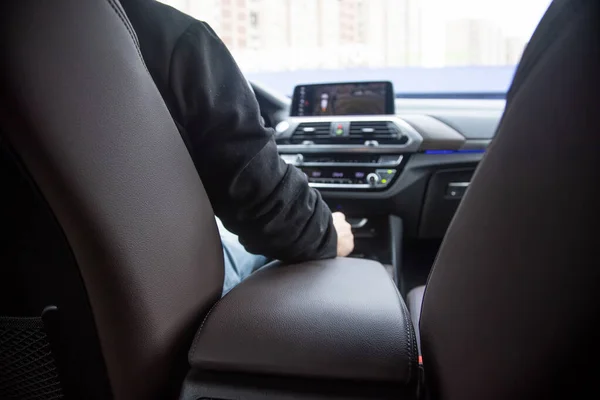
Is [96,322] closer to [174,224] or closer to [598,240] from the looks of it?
[174,224]

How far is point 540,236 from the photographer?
1.26 ft

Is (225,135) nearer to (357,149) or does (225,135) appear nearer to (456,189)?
(357,149)

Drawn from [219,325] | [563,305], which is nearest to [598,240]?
[563,305]

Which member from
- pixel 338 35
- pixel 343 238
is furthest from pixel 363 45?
pixel 343 238

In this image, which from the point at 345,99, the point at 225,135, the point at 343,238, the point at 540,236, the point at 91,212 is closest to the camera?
the point at 540,236

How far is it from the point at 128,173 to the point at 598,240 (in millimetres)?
441

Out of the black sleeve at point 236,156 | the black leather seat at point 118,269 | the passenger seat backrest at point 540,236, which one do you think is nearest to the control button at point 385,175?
the black sleeve at point 236,156

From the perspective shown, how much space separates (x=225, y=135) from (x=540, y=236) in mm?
437

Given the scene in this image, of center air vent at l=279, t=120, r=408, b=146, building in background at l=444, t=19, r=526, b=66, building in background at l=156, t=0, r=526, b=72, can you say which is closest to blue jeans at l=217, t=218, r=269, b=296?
center air vent at l=279, t=120, r=408, b=146

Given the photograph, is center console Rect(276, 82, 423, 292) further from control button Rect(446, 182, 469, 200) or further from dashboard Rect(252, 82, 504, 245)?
control button Rect(446, 182, 469, 200)

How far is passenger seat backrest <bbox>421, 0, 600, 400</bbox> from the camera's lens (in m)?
0.35

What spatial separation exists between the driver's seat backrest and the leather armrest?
0.06 metres

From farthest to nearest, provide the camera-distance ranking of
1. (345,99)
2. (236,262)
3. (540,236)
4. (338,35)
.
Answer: (338,35) → (345,99) → (236,262) → (540,236)

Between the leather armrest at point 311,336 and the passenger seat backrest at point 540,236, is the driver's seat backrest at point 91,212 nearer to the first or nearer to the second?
the leather armrest at point 311,336
